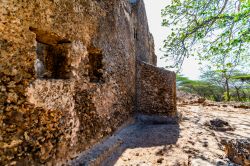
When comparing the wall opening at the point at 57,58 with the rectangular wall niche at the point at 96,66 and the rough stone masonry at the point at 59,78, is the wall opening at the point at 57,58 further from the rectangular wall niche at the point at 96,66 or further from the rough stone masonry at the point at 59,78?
the rectangular wall niche at the point at 96,66

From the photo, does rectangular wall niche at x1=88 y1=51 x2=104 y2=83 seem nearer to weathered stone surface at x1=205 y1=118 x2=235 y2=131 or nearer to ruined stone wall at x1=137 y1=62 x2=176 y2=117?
ruined stone wall at x1=137 y1=62 x2=176 y2=117

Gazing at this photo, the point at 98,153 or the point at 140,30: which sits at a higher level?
the point at 140,30

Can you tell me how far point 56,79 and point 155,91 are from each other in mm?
3609


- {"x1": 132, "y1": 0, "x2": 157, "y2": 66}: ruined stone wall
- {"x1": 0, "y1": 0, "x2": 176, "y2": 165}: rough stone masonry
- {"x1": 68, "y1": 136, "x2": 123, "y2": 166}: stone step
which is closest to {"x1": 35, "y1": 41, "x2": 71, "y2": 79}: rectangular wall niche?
{"x1": 0, "y1": 0, "x2": 176, "y2": 165}: rough stone masonry

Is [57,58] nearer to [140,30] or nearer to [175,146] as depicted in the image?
[175,146]

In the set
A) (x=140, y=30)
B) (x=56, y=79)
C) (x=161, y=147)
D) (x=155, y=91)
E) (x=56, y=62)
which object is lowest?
(x=161, y=147)

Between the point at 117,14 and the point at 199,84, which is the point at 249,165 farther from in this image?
the point at 199,84

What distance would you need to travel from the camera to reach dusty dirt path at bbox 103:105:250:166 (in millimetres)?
2935

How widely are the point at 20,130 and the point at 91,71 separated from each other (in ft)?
5.72

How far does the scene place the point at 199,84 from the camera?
23.9 metres

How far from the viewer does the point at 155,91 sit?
5672 millimetres

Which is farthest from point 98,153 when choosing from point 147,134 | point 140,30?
A: point 140,30

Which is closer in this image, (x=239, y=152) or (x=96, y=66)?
(x=239, y=152)

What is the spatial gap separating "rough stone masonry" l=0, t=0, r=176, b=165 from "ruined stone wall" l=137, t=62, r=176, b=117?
0.96m
